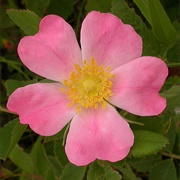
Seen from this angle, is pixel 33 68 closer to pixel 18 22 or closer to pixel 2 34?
pixel 18 22

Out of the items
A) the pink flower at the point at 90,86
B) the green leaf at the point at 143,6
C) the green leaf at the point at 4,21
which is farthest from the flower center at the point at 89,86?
the green leaf at the point at 4,21

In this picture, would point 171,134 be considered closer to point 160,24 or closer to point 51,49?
point 160,24

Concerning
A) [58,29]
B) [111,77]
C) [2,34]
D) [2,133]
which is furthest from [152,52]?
[2,34]

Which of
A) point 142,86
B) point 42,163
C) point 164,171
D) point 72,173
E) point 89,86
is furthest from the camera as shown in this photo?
point 42,163

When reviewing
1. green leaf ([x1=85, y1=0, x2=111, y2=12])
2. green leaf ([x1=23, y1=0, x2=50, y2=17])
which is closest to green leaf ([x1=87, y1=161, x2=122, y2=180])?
green leaf ([x1=85, y1=0, x2=111, y2=12])

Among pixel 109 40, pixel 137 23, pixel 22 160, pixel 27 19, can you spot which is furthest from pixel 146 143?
pixel 22 160

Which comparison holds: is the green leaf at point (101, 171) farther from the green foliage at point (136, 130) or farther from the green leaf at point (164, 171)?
the green leaf at point (164, 171)

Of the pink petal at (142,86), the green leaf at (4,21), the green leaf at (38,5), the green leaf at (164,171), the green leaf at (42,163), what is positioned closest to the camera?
the pink petal at (142,86)
